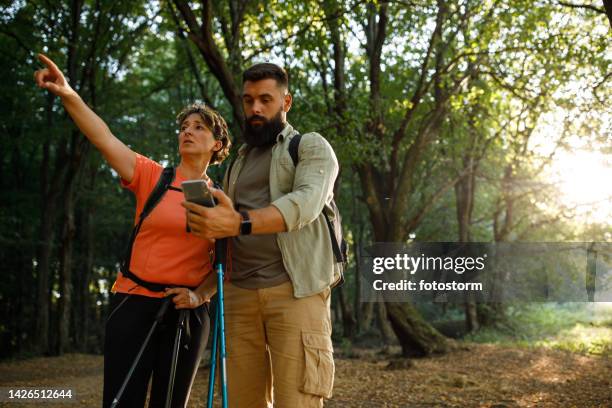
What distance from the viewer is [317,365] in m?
2.83

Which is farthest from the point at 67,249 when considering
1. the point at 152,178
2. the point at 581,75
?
the point at 152,178

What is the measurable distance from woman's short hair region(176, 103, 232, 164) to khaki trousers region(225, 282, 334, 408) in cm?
82

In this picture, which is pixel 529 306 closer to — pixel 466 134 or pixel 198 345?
pixel 466 134

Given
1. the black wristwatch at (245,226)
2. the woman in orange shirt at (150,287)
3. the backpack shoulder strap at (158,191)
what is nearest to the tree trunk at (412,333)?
the woman in orange shirt at (150,287)

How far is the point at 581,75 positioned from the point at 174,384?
11.1 m

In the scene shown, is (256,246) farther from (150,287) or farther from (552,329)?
(552,329)

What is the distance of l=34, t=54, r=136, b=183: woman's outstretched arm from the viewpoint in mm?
2994

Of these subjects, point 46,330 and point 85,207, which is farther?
point 85,207

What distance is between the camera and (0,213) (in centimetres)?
1898

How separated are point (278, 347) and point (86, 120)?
4.58 ft

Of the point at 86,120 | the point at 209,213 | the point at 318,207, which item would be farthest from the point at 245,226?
the point at 86,120

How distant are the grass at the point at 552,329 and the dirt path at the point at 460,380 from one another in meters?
2.68

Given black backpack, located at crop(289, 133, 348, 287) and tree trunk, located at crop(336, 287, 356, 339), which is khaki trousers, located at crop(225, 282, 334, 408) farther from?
tree trunk, located at crop(336, 287, 356, 339)

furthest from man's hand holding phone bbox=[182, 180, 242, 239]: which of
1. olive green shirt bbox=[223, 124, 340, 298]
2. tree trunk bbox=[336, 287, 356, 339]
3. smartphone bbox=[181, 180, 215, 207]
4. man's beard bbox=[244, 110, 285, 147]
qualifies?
tree trunk bbox=[336, 287, 356, 339]
